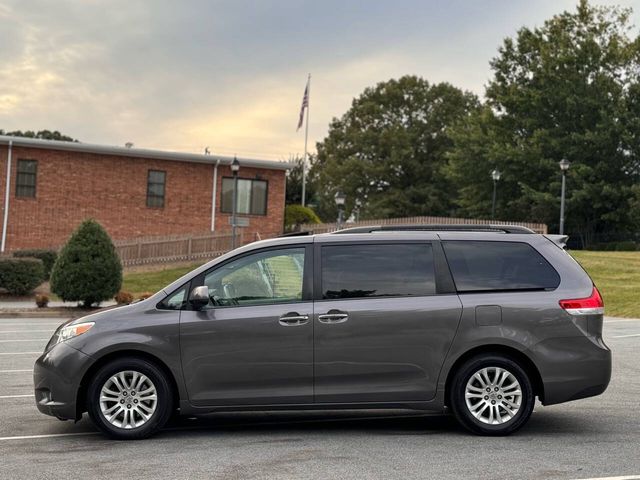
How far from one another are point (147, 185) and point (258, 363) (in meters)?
31.9

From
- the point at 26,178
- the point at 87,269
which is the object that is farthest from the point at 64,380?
the point at 26,178

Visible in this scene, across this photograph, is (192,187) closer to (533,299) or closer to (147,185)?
(147,185)

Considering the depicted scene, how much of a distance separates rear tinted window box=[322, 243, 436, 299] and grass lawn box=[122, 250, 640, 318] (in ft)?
55.8

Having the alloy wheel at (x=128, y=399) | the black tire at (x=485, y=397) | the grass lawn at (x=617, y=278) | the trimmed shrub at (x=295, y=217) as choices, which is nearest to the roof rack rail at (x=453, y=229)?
the black tire at (x=485, y=397)

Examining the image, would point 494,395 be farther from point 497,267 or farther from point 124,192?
point 124,192

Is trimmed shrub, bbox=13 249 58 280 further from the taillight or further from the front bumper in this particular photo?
the taillight

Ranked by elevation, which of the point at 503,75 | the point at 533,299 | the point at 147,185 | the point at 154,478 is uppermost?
the point at 503,75

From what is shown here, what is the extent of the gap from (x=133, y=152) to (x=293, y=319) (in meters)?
31.5

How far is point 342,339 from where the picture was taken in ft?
24.2

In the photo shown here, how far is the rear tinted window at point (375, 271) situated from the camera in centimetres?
754

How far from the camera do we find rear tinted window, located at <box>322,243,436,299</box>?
7.54 m

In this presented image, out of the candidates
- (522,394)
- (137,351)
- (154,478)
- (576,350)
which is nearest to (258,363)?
(137,351)

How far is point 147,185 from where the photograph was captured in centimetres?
3809

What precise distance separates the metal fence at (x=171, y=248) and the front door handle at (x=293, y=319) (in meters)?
28.1
